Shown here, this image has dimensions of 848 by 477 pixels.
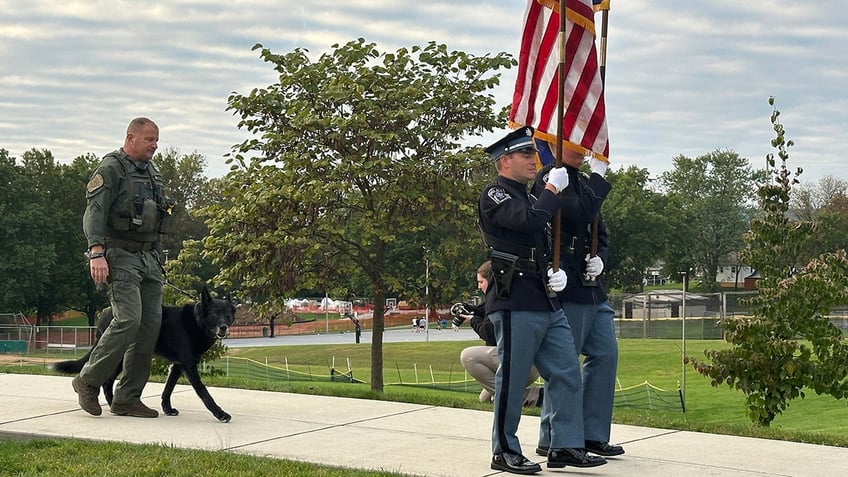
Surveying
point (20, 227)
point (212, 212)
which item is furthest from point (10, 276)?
point (212, 212)

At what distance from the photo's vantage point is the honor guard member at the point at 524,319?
595 centimetres

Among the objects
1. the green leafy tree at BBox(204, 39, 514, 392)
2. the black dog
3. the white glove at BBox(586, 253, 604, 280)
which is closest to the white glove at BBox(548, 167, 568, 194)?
the white glove at BBox(586, 253, 604, 280)

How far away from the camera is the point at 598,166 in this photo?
22.2 feet

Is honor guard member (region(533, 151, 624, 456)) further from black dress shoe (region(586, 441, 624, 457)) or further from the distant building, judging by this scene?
the distant building

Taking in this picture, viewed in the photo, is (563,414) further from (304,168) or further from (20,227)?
(20,227)

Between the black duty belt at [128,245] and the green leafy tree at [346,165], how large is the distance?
941cm

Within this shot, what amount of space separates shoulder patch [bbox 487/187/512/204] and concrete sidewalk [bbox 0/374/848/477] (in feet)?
5.15

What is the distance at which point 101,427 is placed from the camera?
7.64 metres

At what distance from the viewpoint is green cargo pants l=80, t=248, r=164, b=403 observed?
7836 millimetres

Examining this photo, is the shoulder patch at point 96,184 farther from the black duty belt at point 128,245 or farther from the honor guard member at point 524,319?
the honor guard member at point 524,319

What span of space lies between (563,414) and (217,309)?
316cm

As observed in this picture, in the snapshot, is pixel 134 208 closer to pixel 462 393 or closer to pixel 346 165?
pixel 346 165

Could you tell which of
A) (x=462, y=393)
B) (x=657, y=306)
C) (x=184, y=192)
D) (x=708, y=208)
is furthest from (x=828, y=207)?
(x=462, y=393)

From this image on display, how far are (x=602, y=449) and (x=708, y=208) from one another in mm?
108911
